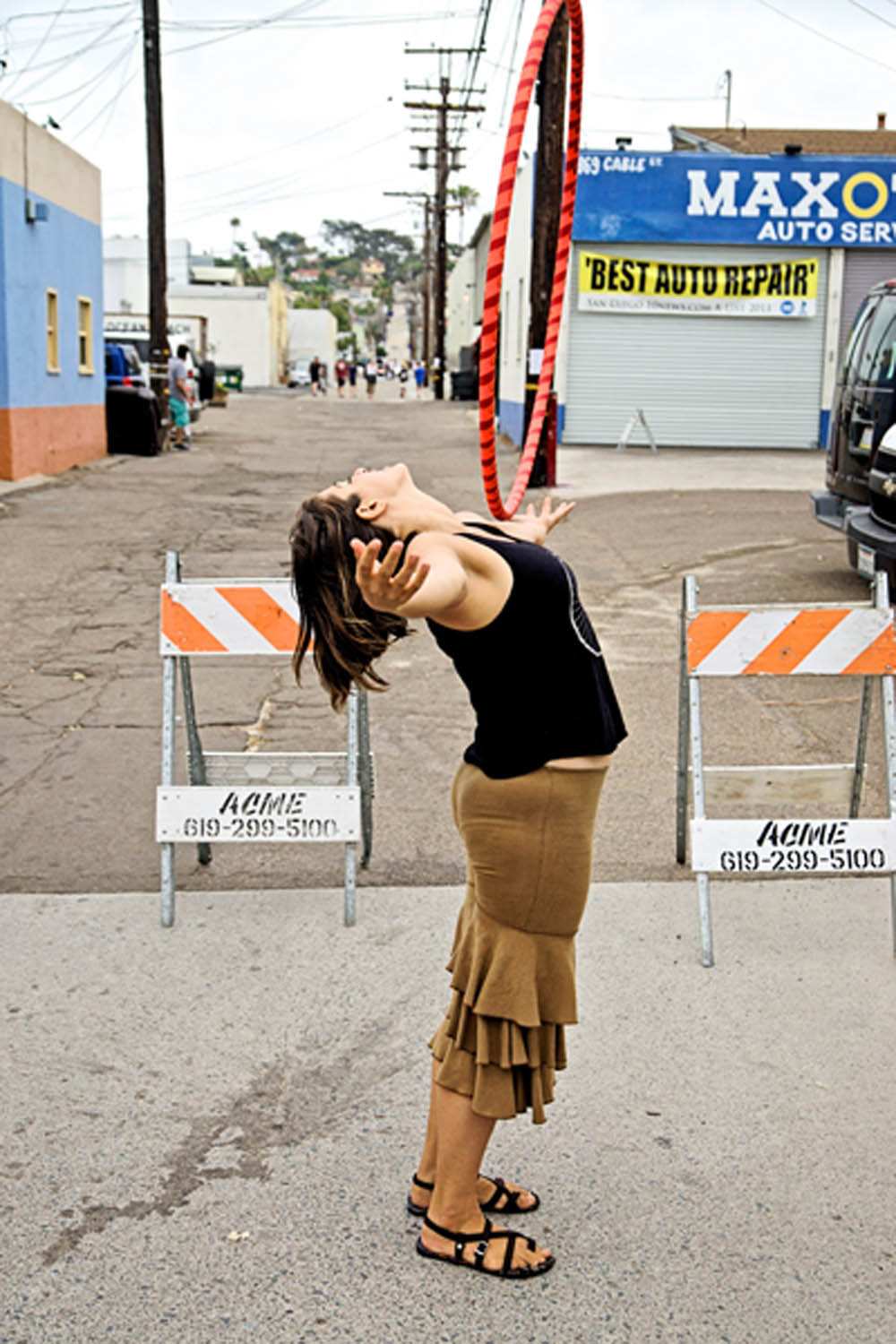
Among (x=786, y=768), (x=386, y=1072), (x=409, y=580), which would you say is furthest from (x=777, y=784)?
(x=409, y=580)

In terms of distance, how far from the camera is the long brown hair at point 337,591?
2971 millimetres

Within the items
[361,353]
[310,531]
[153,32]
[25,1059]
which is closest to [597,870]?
[25,1059]

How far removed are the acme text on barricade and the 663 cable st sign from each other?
72.0 ft

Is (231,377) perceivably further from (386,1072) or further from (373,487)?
(373,487)

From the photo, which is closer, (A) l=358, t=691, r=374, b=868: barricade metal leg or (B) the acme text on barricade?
(A) l=358, t=691, r=374, b=868: barricade metal leg

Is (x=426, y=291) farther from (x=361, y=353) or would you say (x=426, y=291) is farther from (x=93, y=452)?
Answer: (x=361, y=353)

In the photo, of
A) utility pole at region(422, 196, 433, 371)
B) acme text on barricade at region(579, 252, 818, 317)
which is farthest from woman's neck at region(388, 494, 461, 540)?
utility pole at region(422, 196, 433, 371)

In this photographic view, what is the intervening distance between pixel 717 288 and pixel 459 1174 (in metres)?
25.0

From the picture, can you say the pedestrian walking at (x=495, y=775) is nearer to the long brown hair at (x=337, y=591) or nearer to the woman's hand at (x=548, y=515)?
the long brown hair at (x=337, y=591)

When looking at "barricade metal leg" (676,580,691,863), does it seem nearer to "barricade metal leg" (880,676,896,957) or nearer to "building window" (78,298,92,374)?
"barricade metal leg" (880,676,896,957)

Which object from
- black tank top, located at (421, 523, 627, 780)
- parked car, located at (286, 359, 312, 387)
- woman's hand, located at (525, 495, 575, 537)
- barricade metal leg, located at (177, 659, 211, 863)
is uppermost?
parked car, located at (286, 359, 312, 387)

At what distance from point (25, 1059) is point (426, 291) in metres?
86.5

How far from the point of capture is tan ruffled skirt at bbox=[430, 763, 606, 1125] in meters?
3.21

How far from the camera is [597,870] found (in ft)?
19.8
